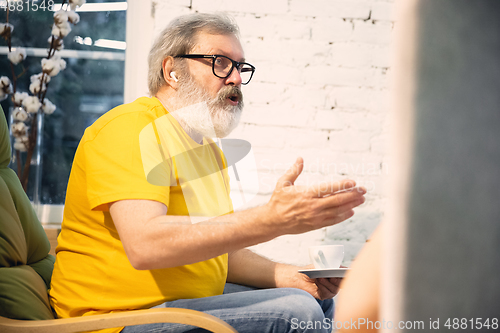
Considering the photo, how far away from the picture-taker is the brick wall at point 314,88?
146cm

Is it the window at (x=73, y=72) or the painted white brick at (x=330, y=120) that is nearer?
the painted white brick at (x=330, y=120)

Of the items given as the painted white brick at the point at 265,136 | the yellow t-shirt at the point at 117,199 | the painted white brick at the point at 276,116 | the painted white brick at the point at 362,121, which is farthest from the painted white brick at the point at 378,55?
the yellow t-shirt at the point at 117,199

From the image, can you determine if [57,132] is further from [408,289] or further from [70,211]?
[408,289]

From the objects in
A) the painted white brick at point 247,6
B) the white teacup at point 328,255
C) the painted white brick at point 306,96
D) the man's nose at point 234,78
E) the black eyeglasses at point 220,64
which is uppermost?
the painted white brick at point 247,6

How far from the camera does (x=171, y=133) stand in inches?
35.1

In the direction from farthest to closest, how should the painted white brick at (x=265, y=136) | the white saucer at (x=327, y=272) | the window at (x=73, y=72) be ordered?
the window at (x=73, y=72) < the painted white brick at (x=265, y=136) < the white saucer at (x=327, y=272)

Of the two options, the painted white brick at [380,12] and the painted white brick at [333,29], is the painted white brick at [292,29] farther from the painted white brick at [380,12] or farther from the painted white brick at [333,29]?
the painted white brick at [380,12]

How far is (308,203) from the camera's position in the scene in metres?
0.63

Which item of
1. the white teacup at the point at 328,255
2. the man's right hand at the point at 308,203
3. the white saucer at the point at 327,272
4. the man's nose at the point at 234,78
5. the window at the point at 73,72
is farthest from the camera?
the window at the point at 73,72

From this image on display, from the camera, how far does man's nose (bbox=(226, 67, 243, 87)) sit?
1.08 metres

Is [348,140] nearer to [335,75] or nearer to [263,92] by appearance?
[335,75]

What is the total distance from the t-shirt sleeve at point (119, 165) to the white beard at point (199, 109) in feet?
0.68

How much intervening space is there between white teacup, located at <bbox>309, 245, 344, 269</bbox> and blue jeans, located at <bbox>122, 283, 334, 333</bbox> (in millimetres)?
180

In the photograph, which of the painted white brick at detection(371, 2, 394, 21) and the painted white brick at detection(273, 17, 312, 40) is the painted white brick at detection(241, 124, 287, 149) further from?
the painted white brick at detection(371, 2, 394, 21)
